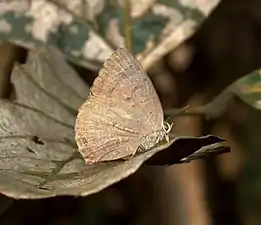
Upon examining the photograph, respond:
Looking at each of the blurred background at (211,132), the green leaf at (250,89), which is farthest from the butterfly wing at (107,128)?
the blurred background at (211,132)

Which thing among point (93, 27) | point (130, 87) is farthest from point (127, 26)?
point (130, 87)

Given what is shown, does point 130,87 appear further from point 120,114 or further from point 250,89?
point 250,89

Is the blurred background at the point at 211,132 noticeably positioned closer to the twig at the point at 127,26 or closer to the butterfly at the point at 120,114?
the twig at the point at 127,26

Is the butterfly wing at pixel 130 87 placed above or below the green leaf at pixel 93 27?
below

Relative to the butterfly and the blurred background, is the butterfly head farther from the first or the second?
the blurred background

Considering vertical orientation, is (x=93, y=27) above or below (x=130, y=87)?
above

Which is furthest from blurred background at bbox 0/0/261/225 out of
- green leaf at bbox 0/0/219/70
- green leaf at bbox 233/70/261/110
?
green leaf at bbox 233/70/261/110

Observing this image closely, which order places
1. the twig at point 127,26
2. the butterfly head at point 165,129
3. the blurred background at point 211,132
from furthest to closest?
the blurred background at point 211,132 < the twig at point 127,26 < the butterfly head at point 165,129

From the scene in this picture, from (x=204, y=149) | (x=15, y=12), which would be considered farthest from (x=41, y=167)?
(x=15, y=12)
